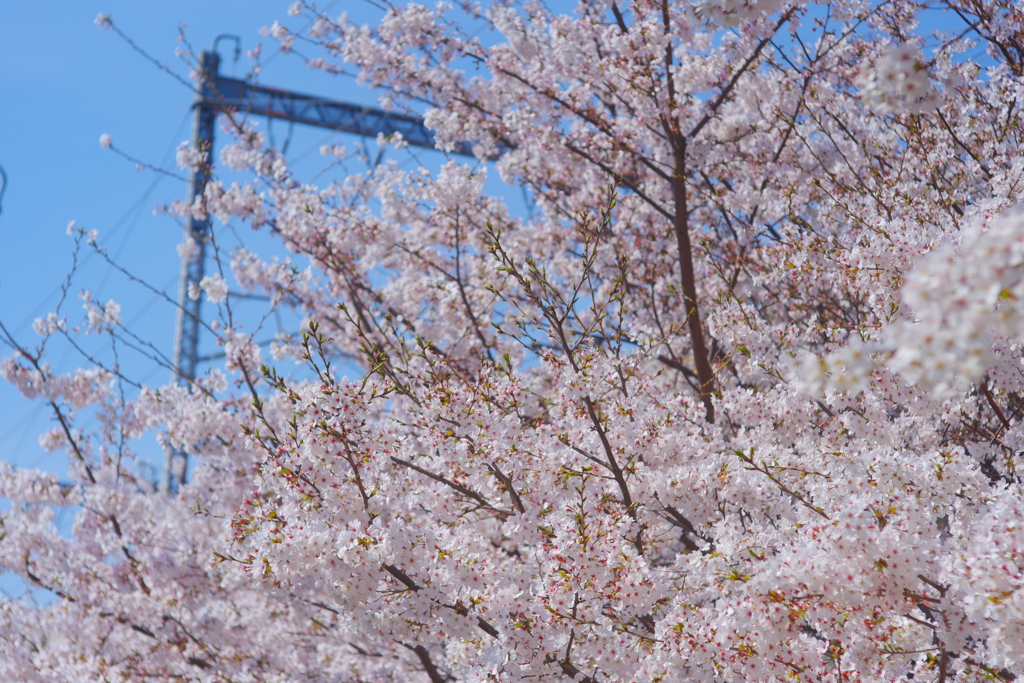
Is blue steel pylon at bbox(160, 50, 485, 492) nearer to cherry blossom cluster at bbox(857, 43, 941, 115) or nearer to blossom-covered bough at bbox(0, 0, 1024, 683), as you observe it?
blossom-covered bough at bbox(0, 0, 1024, 683)

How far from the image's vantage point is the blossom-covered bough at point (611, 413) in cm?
304

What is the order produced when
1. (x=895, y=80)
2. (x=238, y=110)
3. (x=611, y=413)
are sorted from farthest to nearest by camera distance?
1. (x=238, y=110)
2. (x=611, y=413)
3. (x=895, y=80)

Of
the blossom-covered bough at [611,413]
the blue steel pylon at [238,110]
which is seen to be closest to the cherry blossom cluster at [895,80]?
the blossom-covered bough at [611,413]

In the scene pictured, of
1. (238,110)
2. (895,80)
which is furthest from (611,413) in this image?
(238,110)

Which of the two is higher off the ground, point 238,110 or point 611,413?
point 238,110

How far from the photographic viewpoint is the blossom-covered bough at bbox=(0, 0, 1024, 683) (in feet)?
9.96

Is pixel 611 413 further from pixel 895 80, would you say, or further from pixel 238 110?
pixel 238 110

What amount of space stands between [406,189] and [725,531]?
19.5 feet

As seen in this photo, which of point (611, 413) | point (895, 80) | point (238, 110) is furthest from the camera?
point (238, 110)

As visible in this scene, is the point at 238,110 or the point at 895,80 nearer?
the point at 895,80

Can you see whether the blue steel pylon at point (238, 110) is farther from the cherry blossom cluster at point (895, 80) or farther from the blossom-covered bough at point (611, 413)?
the cherry blossom cluster at point (895, 80)

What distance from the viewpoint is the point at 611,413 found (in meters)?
4.57

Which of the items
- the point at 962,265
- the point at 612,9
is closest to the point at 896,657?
the point at 962,265

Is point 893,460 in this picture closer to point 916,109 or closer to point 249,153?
point 916,109
